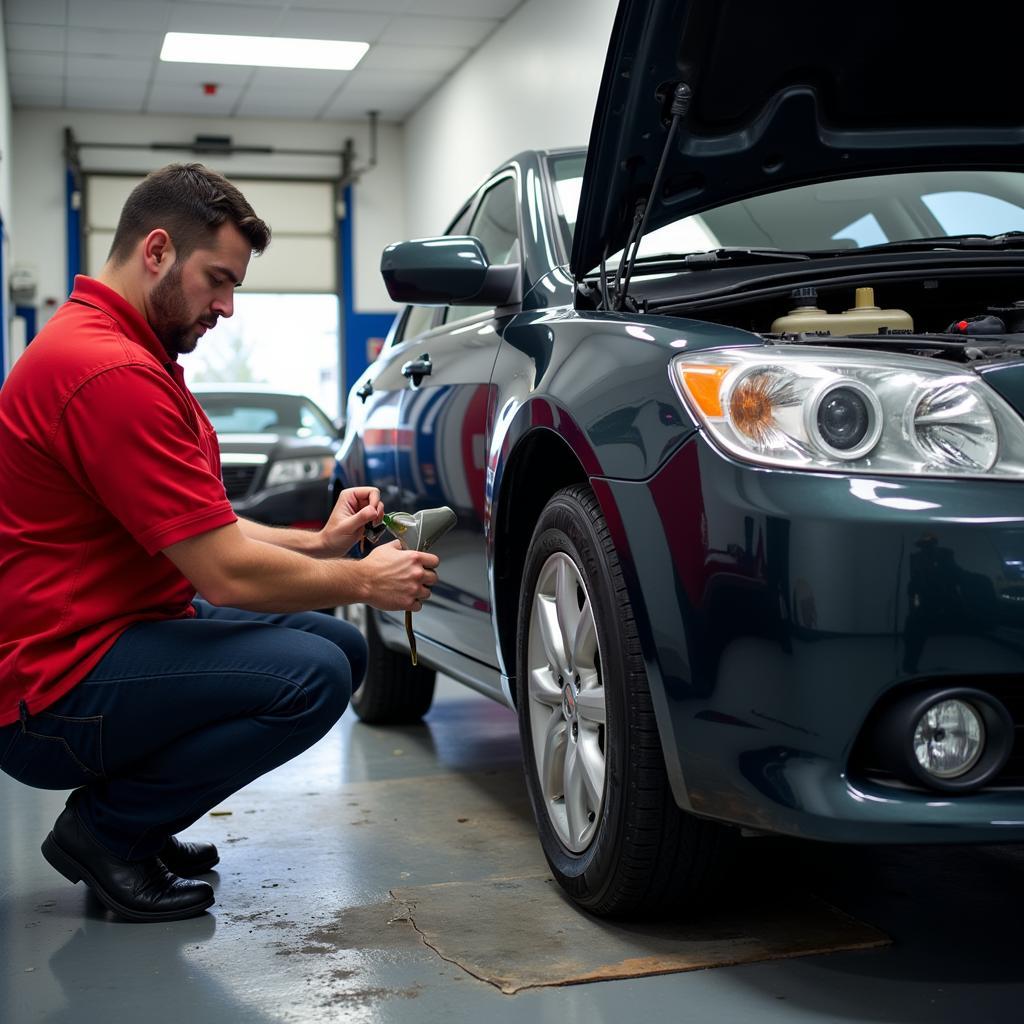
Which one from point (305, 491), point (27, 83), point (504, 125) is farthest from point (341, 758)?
point (27, 83)

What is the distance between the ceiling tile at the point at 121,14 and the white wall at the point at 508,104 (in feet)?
9.25

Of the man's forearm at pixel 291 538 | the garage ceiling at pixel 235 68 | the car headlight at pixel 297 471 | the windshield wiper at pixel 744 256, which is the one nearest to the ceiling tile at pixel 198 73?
the garage ceiling at pixel 235 68

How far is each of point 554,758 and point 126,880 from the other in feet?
2.45

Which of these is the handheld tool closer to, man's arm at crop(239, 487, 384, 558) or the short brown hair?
man's arm at crop(239, 487, 384, 558)

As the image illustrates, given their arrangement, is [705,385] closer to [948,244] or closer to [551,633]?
[551,633]

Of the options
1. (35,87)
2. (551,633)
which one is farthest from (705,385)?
(35,87)

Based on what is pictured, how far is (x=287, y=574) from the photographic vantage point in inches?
89.6

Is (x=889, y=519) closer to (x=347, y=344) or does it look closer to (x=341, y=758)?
(x=341, y=758)

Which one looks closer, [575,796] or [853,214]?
[575,796]

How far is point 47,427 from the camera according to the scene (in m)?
2.21

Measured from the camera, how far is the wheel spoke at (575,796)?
87.2 inches

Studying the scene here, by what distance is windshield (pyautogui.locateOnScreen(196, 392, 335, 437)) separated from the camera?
24.7 feet

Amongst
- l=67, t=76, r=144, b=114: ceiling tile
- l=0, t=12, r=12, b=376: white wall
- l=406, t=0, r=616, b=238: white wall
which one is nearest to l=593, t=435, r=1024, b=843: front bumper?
l=406, t=0, r=616, b=238: white wall

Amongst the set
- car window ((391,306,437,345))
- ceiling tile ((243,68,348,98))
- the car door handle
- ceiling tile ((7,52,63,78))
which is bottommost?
the car door handle
